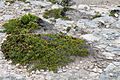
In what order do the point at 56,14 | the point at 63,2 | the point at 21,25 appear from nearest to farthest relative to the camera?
the point at 21,25 < the point at 56,14 < the point at 63,2

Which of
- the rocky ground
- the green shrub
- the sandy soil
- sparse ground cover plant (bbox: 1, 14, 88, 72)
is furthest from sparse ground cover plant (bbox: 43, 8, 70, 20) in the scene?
the green shrub

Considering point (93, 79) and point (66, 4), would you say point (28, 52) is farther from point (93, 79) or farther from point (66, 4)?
point (66, 4)

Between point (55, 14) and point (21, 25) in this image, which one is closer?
point (21, 25)

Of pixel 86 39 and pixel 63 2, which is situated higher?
pixel 63 2

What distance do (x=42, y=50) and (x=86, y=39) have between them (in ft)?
4.40

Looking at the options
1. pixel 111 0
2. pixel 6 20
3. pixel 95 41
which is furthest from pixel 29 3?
pixel 95 41

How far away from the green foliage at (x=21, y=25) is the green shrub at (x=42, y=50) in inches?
18.3

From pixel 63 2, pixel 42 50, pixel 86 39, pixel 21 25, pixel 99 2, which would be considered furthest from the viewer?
pixel 99 2

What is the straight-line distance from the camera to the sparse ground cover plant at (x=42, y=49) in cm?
599

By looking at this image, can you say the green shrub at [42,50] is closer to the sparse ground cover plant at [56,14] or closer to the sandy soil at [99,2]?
the sparse ground cover plant at [56,14]

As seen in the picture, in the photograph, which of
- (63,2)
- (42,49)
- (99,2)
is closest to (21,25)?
(42,49)

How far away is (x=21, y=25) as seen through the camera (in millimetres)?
7535

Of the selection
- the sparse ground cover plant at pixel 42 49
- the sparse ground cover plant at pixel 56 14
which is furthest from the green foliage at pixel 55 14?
the sparse ground cover plant at pixel 42 49

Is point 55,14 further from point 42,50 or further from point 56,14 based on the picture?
point 42,50
